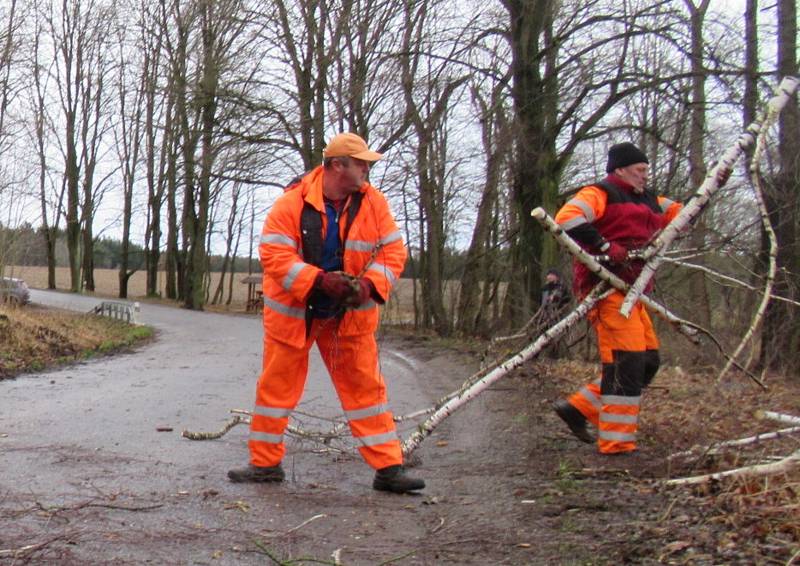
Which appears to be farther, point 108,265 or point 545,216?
point 108,265

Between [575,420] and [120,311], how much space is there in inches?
790

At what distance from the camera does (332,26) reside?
15.2 metres

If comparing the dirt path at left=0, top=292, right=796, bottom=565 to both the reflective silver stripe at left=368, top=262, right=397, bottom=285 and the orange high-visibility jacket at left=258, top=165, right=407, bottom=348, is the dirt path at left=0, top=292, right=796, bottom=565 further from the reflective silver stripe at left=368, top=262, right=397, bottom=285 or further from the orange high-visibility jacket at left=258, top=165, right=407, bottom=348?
the reflective silver stripe at left=368, top=262, right=397, bottom=285

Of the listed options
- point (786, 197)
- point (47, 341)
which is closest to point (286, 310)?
point (786, 197)

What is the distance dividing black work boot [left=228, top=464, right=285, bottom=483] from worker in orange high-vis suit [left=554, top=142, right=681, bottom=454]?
2115mm

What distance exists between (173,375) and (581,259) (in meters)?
7.48

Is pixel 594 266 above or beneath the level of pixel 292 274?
above

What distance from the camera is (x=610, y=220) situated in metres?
6.34

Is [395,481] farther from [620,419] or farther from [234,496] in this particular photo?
[620,419]

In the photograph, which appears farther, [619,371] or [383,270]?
[619,371]

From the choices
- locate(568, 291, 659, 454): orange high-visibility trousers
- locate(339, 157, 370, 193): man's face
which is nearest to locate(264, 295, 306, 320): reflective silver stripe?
locate(339, 157, 370, 193): man's face

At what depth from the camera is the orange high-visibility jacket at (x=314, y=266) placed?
5.32 metres

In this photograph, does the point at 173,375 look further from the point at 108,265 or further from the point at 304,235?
the point at 108,265

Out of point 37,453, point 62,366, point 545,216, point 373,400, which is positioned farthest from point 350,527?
point 62,366
